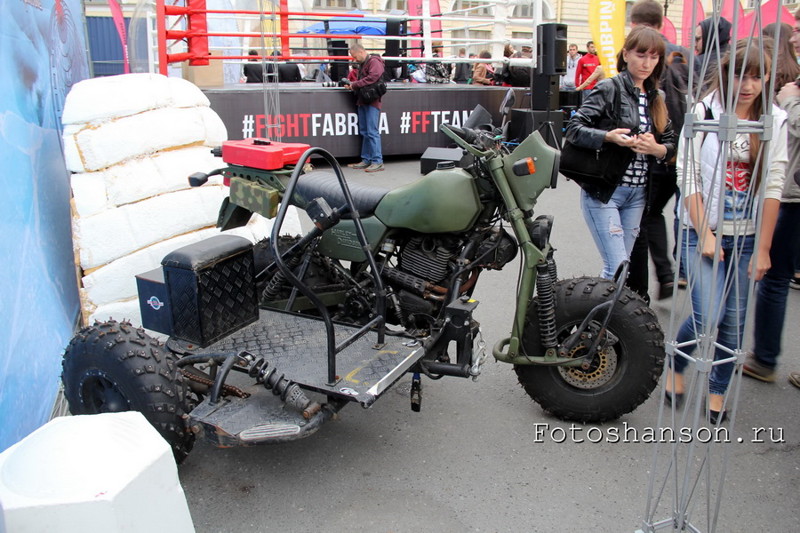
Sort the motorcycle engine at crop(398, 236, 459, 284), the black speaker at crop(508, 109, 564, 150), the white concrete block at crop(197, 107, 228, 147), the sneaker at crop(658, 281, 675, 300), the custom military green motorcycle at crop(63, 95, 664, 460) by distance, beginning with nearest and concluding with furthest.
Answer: the custom military green motorcycle at crop(63, 95, 664, 460), the motorcycle engine at crop(398, 236, 459, 284), the white concrete block at crop(197, 107, 228, 147), the sneaker at crop(658, 281, 675, 300), the black speaker at crop(508, 109, 564, 150)

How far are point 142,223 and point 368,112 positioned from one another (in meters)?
6.57

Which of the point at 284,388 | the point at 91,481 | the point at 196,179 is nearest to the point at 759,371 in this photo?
the point at 284,388

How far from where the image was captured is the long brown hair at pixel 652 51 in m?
3.86

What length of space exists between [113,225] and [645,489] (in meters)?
3.20

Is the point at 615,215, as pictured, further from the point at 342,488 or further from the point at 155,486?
the point at 155,486

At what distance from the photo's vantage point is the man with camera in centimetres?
994

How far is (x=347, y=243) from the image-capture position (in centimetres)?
363

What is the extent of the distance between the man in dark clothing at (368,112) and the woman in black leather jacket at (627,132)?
6265 mm

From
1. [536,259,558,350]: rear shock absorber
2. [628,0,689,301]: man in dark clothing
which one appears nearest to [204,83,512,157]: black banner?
[628,0,689,301]: man in dark clothing

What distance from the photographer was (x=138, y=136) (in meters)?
4.12

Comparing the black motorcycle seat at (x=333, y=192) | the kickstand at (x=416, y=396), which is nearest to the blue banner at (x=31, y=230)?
the black motorcycle seat at (x=333, y=192)

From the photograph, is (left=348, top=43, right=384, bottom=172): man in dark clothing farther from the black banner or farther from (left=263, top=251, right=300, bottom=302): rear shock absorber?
(left=263, top=251, right=300, bottom=302): rear shock absorber

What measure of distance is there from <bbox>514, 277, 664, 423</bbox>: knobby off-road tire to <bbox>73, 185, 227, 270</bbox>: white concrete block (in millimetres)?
2232

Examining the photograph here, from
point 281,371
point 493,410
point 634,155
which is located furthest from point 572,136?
point 281,371
